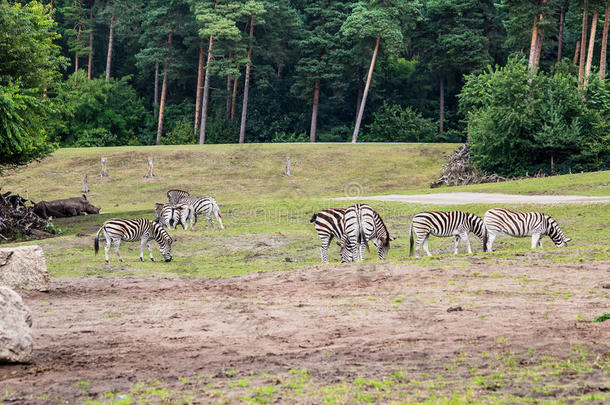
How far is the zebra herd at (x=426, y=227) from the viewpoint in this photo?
23422mm

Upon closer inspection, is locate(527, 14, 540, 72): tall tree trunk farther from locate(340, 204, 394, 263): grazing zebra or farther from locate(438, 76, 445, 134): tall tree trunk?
locate(340, 204, 394, 263): grazing zebra

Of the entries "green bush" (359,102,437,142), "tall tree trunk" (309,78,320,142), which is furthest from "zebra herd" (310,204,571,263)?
"tall tree trunk" (309,78,320,142)

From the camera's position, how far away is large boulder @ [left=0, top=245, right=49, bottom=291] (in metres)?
16.9

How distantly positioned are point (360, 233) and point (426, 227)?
98.8 inches

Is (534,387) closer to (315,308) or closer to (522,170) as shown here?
(315,308)

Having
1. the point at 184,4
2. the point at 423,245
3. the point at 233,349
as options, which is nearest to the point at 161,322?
the point at 233,349

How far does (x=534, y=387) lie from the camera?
909cm

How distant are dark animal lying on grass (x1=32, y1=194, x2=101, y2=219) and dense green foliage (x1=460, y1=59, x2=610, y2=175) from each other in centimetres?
2937

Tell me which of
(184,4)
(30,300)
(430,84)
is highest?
(184,4)

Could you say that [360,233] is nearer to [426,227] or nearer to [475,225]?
[426,227]

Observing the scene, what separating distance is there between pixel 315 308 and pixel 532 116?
4218 cm

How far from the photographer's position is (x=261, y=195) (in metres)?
54.7

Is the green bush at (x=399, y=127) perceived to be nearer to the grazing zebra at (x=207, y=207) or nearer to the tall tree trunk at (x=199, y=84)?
the tall tree trunk at (x=199, y=84)

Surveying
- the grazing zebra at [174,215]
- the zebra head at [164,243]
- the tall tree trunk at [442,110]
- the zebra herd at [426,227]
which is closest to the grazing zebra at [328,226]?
the zebra herd at [426,227]
